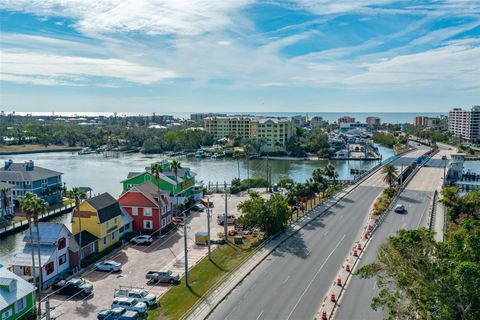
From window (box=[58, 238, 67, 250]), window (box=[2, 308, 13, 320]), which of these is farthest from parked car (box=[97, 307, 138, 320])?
window (box=[58, 238, 67, 250])

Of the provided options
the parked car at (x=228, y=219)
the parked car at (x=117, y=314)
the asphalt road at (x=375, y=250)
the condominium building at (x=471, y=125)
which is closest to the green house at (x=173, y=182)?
the parked car at (x=228, y=219)

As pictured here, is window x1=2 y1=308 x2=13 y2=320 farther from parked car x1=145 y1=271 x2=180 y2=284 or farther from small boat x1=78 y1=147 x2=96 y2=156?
small boat x1=78 y1=147 x2=96 y2=156

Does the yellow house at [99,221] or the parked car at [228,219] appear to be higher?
the yellow house at [99,221]

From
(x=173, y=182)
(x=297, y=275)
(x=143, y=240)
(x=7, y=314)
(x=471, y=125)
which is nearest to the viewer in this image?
(x=7, y=314)

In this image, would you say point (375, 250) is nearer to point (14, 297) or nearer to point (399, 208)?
point (399, 208)

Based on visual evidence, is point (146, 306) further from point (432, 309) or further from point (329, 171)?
point (329, 171)

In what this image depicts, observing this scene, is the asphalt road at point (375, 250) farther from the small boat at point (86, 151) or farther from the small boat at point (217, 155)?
the small boat at point (86, 151)

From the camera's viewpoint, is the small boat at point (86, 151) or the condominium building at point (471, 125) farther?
the condominium building at point (471, 125)

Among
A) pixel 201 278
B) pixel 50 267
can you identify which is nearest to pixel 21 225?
pixel 50 267
